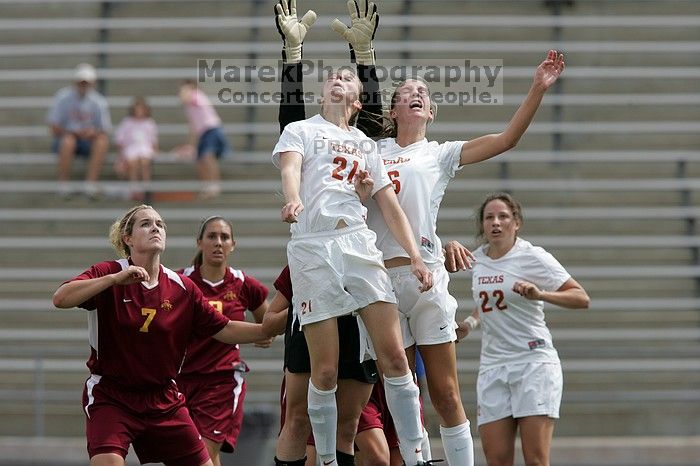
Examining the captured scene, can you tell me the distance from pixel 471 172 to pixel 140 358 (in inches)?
328

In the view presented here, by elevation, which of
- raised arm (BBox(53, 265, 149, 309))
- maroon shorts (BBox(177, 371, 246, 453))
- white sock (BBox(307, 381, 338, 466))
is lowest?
maroon shorts (BBox(177, 371, 246, 453))

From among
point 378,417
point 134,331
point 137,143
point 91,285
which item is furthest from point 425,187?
point 137,143

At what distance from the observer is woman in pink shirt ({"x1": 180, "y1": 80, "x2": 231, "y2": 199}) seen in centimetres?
1403

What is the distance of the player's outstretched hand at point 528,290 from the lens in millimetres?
7738

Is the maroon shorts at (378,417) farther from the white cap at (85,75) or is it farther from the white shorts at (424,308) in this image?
the white cap at (85,75)

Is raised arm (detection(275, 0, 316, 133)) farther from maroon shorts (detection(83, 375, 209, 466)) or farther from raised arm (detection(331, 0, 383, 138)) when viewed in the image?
maroon shorts (detection(83, 375, 209, 466))

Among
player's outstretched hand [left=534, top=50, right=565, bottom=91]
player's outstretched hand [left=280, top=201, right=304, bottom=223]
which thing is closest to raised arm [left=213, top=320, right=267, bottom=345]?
player's outstretched hand [left=280, top=201, right=304, bottom=223]

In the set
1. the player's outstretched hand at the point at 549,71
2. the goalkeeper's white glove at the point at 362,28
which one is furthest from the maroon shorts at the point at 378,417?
the player's outstretched hand at the point at 549,71

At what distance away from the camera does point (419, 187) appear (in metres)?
6.81

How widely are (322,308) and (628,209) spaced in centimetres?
873

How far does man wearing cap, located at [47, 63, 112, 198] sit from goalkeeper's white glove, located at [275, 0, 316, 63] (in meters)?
7.63

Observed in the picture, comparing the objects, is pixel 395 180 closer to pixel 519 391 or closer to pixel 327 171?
pixel 327 171

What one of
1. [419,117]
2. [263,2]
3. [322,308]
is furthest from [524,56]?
[322,308]

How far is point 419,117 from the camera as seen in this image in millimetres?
6926
